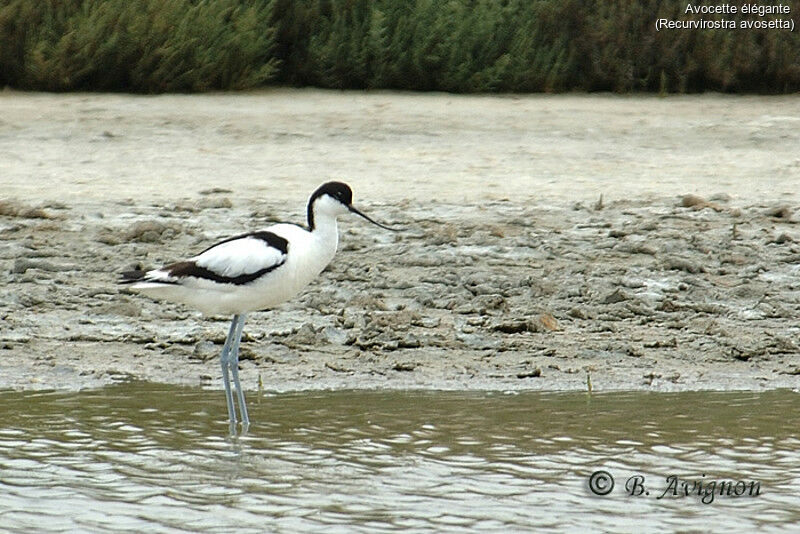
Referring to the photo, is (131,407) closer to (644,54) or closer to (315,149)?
(315,149)

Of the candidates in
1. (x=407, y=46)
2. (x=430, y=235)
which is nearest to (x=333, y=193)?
(x=430, y=235)

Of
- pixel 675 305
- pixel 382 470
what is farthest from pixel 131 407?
pixel 675 305

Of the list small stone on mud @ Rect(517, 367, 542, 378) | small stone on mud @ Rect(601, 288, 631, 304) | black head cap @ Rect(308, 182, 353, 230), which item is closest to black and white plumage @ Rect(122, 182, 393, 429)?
black head cap @ Rect(308, 182, 353, 230)

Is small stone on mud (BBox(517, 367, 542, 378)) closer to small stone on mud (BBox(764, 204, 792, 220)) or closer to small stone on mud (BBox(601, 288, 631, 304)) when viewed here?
small stone on mud (BBox(601, 288, 631, 304))

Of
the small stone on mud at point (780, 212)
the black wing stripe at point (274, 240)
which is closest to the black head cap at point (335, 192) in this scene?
the black wing stripe at point (274, 240)

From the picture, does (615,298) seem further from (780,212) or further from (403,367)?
(780,212)

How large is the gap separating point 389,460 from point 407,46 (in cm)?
785

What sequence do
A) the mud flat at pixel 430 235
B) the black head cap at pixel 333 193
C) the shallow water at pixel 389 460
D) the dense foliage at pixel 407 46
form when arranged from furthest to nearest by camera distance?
the dense foliage at pixel 407 46 → the mud flat at pixel 430 235 → the black head cap at pixel 333 193 → the shallow water at pixel 389 460

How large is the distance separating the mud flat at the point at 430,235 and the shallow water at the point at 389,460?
0.44 meters

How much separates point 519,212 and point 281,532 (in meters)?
4.86

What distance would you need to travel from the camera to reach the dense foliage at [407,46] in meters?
12.5

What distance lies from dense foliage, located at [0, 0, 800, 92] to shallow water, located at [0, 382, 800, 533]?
6.16 metres

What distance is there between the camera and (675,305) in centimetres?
816

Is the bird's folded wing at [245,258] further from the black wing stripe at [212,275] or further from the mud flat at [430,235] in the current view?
the mud flat at [430,235]
